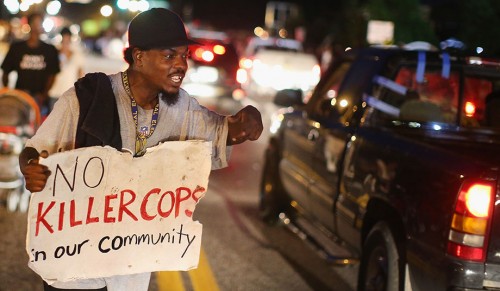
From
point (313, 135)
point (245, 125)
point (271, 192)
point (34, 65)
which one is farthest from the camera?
point (34, 65)

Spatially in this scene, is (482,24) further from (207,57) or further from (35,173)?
(35,173)

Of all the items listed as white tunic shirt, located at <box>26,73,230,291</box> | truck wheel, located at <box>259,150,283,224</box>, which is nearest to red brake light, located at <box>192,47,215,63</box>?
truck wheel, located at <box>259,150,283,224</box>

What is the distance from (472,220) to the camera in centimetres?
469

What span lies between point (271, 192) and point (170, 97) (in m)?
5.49

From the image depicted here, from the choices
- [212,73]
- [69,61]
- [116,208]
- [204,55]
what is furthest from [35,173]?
[212,73]

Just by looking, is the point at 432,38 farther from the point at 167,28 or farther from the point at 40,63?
the point at 167,28

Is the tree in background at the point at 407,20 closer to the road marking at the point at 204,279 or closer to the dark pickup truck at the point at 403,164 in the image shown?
the dark pickup truck at the point at 403,164

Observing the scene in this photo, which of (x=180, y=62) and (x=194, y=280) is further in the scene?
(x=194, y=280)

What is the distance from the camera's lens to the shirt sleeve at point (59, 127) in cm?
359

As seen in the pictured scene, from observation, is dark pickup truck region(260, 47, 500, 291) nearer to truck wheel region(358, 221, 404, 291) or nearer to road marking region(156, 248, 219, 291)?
truck wheel region(358, 221, 404, 291)

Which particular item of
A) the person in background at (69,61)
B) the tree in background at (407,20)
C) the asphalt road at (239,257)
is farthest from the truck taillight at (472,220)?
the tree in background at (407,20)

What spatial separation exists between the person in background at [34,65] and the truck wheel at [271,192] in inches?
105

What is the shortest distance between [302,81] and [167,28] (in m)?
23.3

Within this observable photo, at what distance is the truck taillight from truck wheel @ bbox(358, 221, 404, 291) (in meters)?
0.69
